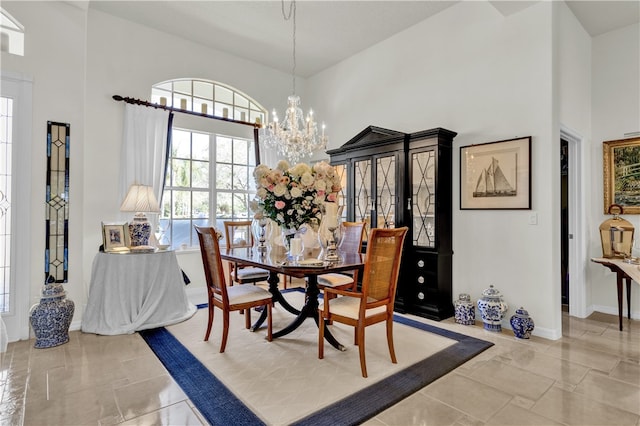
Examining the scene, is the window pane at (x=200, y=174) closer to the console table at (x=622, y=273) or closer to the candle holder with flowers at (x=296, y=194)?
the candle holder with flowers at (x=296, y=194)

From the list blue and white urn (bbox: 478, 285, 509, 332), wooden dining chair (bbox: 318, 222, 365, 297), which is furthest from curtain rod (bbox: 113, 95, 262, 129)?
blue and white urn (bbox: 478, 285, 509, 332)

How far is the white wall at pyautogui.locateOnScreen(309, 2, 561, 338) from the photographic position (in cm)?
311

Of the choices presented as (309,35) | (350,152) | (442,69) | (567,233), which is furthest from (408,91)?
(567,233)

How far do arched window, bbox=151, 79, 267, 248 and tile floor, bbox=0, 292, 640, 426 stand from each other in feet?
6.63

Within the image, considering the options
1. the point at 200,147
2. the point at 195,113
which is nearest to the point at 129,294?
the point at 200,147

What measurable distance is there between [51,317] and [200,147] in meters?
2.78

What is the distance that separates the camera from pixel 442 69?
3936 mm

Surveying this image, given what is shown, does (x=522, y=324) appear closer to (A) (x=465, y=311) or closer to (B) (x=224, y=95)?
(A) (x=465, y=311)

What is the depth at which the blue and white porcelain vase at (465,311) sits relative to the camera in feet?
11.2

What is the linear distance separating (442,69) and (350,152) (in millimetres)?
1472

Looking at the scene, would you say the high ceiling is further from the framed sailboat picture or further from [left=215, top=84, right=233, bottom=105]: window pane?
the framed sailboat picture

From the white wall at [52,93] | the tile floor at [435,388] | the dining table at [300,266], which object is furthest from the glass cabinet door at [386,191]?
the white wall at [52,93]

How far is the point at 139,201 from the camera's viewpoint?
3570 millimetres

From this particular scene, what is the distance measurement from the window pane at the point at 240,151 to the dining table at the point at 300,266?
2.28 m
